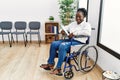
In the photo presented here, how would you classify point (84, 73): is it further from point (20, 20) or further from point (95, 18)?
point (20, 20)

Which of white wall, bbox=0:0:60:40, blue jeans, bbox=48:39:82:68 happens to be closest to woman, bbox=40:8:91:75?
blue jeans, bbox=48:39:82:68

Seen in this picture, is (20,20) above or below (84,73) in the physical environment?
above

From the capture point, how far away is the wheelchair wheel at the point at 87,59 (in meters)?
2.77

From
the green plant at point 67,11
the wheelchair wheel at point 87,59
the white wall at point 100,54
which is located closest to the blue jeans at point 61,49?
the wheelchair wheel at point 87,59

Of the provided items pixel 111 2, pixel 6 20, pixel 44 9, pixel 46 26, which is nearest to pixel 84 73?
pixel 111 2

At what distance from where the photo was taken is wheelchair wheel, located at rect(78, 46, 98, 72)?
2766mm

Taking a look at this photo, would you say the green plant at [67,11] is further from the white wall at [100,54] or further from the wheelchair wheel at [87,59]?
the wheelchair wheel at [87,59]

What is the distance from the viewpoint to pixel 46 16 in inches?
200

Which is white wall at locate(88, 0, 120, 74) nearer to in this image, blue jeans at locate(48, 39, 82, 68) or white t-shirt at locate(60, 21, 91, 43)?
white t-shirt at locate(60, 21, 91, 43)

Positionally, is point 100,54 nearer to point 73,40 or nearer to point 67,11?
point 73,40

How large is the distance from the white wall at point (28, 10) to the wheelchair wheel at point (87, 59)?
2115mm

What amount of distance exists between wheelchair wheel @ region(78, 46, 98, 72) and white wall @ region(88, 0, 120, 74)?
0.12 metres

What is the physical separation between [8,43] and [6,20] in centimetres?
73

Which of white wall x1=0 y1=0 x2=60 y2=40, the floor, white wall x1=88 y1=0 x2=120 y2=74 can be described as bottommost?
the floor
